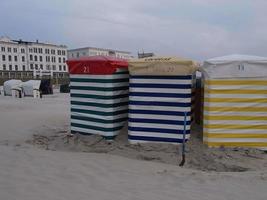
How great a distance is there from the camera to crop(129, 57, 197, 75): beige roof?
27.4ft

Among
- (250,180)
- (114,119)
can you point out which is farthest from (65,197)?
(114,119)

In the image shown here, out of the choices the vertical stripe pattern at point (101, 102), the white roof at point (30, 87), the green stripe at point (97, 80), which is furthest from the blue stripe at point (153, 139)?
the white roof at point (30, 87)

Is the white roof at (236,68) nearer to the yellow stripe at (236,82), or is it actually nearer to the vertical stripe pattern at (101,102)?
the yellow stripe at (236,82)

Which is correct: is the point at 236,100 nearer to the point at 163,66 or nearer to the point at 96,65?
the point at 163,66

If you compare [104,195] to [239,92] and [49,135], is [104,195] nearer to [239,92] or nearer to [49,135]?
[239,92]

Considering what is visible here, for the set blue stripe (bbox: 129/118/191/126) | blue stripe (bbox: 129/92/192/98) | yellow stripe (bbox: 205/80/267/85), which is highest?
yellow stripe (bbox: 205/80/267/85)

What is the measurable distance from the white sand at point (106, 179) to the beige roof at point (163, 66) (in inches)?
61.2

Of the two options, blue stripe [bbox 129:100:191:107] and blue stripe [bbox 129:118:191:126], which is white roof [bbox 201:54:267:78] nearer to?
blue stripe [bbox 129:100:191:107]

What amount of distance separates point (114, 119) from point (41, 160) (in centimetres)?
210

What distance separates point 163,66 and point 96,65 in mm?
1438

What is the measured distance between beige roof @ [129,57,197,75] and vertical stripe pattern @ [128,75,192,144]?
4.5 inches

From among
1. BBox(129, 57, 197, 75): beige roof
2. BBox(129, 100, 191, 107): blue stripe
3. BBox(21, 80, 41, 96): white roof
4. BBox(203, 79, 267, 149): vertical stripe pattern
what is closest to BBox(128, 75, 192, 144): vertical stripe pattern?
BBox(129, 100, 191, 107): blue stripe

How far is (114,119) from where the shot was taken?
8977 millimetres

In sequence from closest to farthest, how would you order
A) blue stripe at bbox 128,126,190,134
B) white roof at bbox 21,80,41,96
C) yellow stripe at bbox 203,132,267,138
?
yellow stripe at bbox 203,132,267,138
blue stripe at bbox 128,126,190,134
white roof at bbox 21,80,41,96
